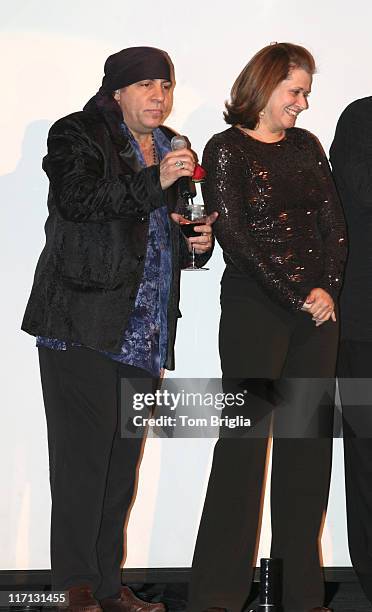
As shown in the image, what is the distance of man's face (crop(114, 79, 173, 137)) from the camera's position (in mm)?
2791

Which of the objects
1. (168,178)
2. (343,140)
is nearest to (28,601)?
(168,178)

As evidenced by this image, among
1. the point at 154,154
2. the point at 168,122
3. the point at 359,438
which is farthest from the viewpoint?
the point at 168,122

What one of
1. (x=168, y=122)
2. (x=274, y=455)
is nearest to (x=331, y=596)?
(x=274, y=455)

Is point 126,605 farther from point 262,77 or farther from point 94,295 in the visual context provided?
point 262,77

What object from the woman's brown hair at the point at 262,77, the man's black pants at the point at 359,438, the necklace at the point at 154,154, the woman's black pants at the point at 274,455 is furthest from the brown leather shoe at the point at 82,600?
the woman's brown hair at the point at 262,77

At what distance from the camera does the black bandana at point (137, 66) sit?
2.78 metres

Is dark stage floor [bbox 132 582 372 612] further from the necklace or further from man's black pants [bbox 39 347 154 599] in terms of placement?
the necklace

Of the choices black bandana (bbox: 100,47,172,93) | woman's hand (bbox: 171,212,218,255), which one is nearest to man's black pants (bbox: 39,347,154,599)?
woman's hand (bbox: 171,212,218,255)

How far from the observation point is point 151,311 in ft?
9.20

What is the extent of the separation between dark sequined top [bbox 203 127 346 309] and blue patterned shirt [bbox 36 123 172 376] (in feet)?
0.59

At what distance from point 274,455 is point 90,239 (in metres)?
0.85

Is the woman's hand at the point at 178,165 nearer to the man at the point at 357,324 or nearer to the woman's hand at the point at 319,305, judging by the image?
the woman's hand at the point at 319,305

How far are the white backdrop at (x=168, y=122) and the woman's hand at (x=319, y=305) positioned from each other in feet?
2.52

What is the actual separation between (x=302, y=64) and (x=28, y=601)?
187 centimetres
